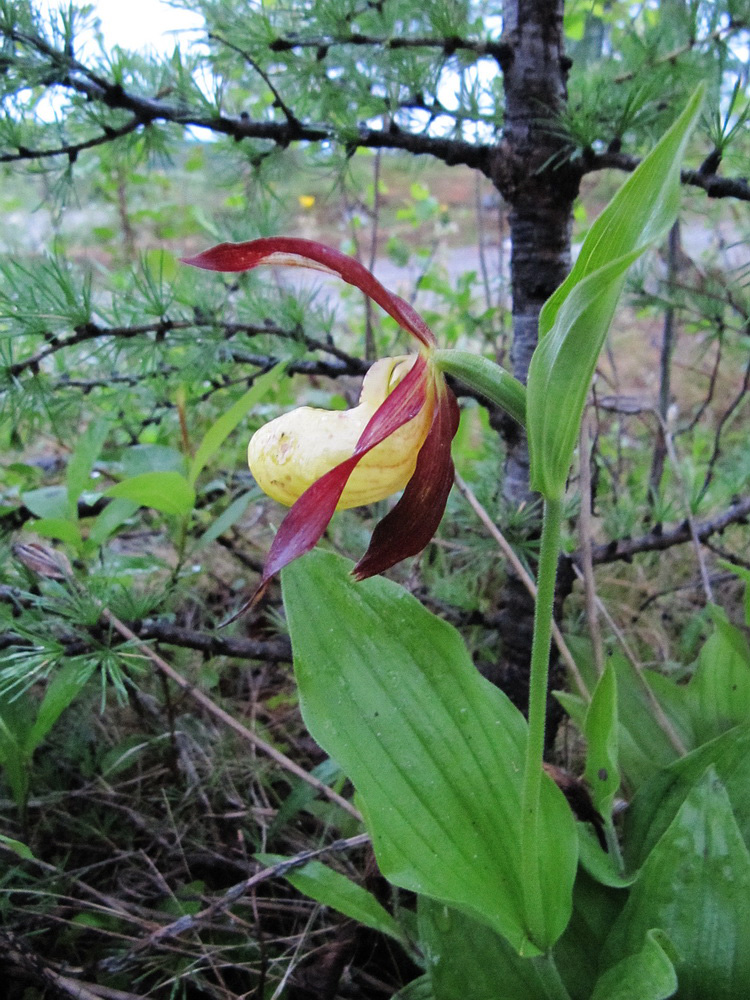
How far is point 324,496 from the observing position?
0.54 metres

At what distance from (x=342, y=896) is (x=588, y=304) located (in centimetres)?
66

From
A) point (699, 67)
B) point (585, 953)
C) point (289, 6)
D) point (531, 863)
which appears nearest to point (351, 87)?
point (289, 6)

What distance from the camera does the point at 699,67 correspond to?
100 cm

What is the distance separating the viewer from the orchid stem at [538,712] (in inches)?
21.0

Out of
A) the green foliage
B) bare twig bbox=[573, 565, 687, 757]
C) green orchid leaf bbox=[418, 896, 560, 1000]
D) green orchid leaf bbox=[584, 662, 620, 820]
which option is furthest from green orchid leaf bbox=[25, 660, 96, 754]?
bare twig bbox=[573, 565, 687, 757]

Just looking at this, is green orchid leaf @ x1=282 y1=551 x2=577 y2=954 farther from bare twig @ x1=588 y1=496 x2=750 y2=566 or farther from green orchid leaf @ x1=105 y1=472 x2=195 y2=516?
bare twig @ x1=588 y1=496 x2=750 y2=566

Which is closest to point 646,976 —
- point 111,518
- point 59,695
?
point 59,695

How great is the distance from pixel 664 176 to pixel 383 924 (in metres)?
0.75

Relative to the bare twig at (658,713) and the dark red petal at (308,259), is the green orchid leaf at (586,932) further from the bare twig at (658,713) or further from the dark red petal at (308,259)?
the dark red petal at (308,259)

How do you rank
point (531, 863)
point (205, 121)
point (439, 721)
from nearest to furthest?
point (531, 863), point (439, 721), point (205, 121)

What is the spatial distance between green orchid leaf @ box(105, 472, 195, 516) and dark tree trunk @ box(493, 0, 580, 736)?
46 cm

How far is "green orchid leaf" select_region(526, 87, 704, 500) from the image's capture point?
420 millimetres

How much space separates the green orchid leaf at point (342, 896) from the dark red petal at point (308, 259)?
583 millimetres

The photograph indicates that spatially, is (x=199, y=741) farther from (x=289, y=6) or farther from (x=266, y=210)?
(x=289, y=6)
